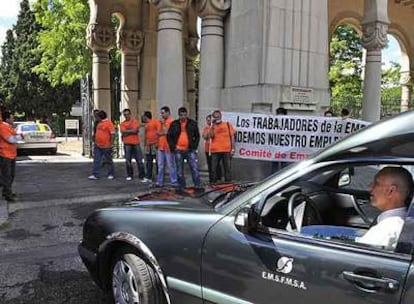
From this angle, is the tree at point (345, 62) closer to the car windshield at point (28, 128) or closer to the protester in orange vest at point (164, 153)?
the car windshield at point (28, 128)

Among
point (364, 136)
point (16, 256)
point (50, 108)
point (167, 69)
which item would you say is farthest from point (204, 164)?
point (50, 108)

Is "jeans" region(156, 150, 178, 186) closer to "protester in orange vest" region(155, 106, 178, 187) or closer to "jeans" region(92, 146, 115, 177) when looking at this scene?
"protester in orange vest" region(155, 106, 178, 187)

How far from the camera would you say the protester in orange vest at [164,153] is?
10.0m

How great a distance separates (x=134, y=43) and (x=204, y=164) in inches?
361

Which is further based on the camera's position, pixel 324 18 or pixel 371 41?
pixel 371 41

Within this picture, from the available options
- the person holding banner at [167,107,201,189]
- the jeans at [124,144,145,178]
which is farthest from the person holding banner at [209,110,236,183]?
the jeans at [124,144,145,178]

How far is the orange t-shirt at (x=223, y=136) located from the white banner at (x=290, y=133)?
0.28 metres

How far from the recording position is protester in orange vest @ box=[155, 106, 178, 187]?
1002 cm

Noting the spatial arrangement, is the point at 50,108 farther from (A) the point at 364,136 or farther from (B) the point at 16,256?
(A) the point at 364,136

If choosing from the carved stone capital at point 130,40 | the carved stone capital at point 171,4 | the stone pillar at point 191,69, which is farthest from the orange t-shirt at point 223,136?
the stone pillar at point 191,69

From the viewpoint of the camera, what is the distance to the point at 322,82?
36.0 feet

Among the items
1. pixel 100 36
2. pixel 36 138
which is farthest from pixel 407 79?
pixel 36 138

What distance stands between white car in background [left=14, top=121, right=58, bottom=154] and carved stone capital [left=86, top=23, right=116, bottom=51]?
5573 mm

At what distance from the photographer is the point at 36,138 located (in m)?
21.5
